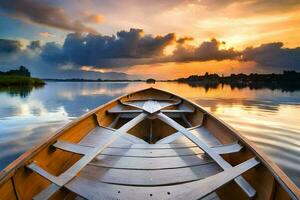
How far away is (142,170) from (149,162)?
25cm

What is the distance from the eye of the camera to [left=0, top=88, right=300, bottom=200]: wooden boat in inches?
81.6

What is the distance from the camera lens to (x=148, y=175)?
266 cm

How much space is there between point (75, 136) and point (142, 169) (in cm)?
180

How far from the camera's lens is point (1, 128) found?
8719 mm

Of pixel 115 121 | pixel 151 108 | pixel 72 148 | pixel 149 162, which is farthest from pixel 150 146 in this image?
pixel 115 121

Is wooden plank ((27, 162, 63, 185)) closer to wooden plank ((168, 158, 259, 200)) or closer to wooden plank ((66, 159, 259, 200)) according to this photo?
wooden plank ((66, 159, 259, 200))

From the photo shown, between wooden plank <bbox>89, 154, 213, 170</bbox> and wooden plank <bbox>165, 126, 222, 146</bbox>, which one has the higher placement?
wooden plank <bbox>165, 126, 222, 146</bbox>

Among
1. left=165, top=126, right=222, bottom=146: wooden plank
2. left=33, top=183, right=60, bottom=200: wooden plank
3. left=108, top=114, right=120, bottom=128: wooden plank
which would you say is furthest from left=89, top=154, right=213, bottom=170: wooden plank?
left=108, top=114, right=120, bottom=128: wooden plank

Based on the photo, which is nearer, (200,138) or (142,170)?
(142,170)

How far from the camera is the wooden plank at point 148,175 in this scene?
8.33 ft

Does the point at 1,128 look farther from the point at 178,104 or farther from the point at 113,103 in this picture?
the point at 178,104

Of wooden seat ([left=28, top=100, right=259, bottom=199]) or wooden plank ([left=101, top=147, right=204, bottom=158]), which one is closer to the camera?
wooden seat ([left=28, top=100, right=259, bottom=199])

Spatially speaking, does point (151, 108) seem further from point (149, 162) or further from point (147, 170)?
point (147, 170)

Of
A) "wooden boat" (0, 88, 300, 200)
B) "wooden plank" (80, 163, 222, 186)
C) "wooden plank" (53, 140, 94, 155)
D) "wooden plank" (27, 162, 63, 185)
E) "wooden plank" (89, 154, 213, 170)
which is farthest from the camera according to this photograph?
"wooden plank" (53, 140, 94, 155)
